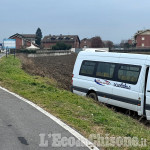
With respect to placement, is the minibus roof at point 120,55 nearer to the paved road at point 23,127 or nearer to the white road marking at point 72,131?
the white road marking at point 72,131

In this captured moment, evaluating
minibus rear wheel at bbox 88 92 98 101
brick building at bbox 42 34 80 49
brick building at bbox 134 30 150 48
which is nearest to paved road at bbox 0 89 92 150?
minibus rear wheel at bbox 88 92 98 101

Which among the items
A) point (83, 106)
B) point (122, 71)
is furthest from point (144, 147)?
point (122, 71)

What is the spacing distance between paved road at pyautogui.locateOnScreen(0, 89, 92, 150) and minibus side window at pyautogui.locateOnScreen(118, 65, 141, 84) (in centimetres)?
338

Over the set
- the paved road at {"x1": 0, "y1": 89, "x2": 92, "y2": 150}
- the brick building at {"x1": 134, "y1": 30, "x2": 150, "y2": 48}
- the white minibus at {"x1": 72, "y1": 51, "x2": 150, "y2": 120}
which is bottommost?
the paved road at {"x1": 0, "y1": 89, "x2": 92, "y2": 150}

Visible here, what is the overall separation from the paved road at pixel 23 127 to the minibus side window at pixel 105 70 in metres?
3.30

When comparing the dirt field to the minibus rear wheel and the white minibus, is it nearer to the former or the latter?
the white minibus

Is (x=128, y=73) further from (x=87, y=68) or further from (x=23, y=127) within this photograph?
(x=23, y=127)

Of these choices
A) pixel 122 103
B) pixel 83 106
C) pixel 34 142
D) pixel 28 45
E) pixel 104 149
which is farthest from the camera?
pixel 28 45

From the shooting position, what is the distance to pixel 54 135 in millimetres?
5719

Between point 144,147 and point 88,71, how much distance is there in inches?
251

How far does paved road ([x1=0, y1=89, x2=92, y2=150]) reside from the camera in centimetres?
520

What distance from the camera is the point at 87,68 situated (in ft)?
37.0

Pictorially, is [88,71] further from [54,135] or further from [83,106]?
[54,135]

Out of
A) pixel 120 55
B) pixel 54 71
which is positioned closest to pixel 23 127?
pixel 120 55
